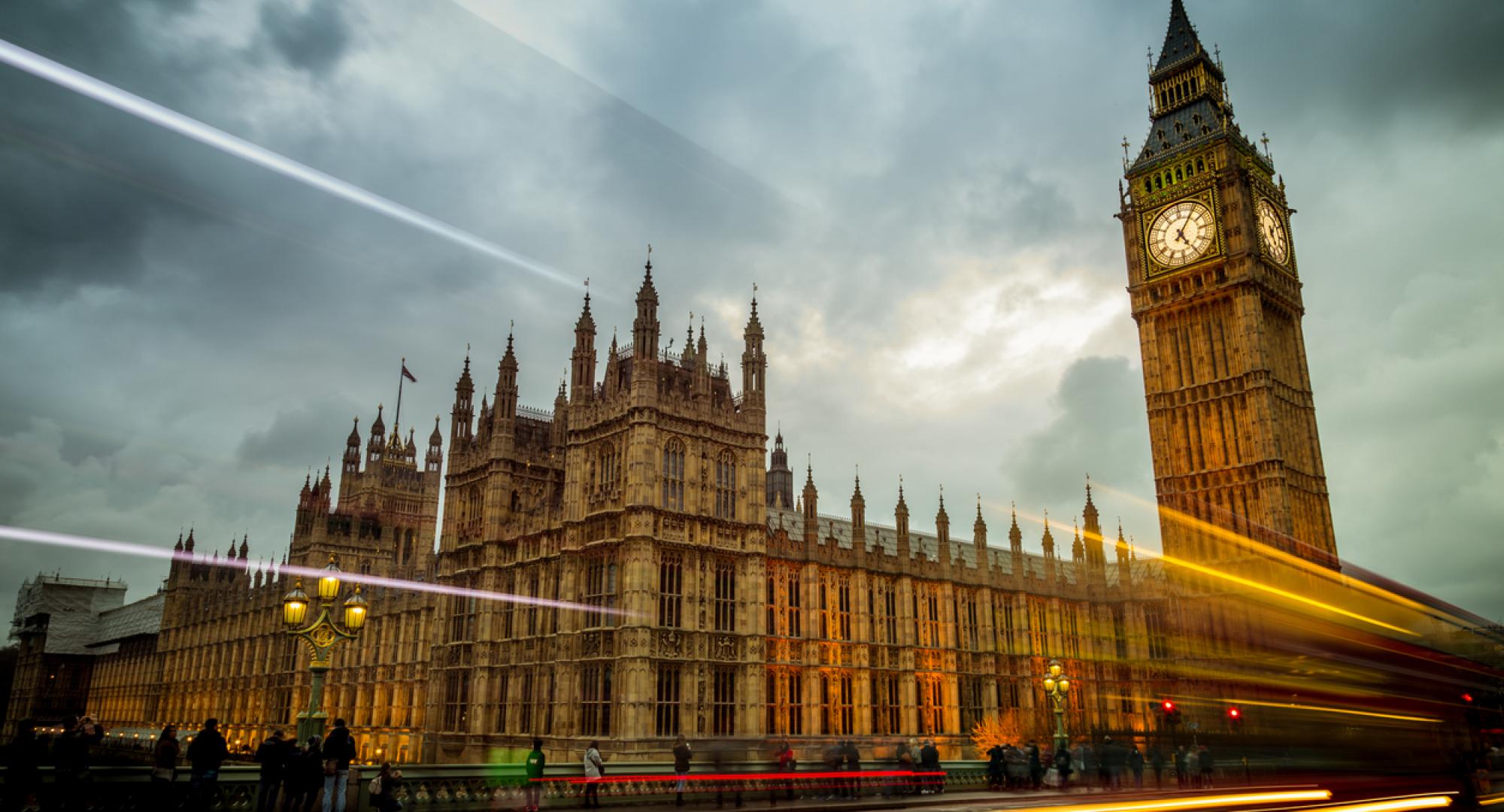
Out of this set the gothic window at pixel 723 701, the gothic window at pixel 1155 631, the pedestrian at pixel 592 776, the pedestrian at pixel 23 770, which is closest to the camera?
the pedestrian at pixel 23 770

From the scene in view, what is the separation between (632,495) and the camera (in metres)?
43.6

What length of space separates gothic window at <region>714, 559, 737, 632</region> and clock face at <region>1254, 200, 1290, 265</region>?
51040mm

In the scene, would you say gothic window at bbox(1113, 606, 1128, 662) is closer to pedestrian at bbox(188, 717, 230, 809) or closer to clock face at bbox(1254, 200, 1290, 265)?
clock face at bbox(1254, 200, 1290, 265)

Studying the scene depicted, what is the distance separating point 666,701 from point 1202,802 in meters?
23.1

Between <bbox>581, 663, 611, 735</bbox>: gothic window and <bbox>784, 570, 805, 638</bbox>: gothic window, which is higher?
<bbox>784, 570, 805, 638</bbox>: gothic window

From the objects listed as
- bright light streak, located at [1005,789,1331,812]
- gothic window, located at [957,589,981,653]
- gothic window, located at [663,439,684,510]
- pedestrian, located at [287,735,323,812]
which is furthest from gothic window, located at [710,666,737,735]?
pedestrian, located at [287,735,323,812]

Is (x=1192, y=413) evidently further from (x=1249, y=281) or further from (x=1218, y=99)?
(x=1218, y=99)

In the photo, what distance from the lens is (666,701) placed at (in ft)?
138

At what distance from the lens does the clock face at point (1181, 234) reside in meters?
73.4

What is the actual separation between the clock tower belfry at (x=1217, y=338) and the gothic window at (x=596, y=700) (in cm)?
4509

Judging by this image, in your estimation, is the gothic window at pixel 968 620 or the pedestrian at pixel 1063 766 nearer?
the pedestrian at pixel 1063 766

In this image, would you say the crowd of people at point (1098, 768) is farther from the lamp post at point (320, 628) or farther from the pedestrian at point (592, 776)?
the lamp post at point (320, 628)

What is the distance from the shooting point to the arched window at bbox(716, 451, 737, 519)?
46.5 metres

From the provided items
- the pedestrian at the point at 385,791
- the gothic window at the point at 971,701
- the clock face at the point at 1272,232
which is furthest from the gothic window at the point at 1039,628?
the pedestrian at the point at 385,791
